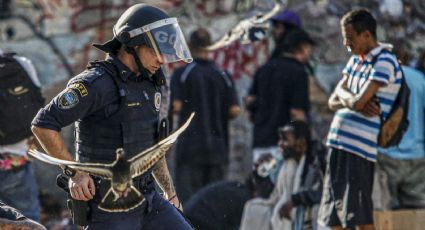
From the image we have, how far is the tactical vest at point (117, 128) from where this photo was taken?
7.05m

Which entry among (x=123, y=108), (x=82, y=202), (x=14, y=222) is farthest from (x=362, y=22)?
(x=14, y=222)

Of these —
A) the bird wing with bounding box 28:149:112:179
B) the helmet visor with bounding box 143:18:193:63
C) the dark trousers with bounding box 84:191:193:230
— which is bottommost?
the dark trousers with bounding box 84:191:193:230

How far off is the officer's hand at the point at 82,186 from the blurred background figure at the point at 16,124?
2.89 meters

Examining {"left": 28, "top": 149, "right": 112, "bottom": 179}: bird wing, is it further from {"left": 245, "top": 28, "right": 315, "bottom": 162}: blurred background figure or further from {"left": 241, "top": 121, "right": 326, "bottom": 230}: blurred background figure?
{"left": 245, "top": 28, "right": 315, "bottom": 162}: blurred background figure

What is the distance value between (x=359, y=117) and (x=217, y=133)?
3.27 meters

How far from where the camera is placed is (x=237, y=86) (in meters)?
13.6

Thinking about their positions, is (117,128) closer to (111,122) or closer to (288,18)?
(111,122)

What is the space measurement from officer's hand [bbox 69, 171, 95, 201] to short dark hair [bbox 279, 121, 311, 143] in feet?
14.9

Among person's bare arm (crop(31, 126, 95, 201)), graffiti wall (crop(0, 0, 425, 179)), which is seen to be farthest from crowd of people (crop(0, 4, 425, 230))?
graffiti wall (crop(0, 0, 425, 179))

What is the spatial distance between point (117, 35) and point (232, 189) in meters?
3.87

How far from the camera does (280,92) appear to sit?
38.8 ft

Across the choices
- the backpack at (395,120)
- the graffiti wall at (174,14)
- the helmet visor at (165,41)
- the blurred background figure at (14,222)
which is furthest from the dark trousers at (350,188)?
the graffiti wall at (174,14)

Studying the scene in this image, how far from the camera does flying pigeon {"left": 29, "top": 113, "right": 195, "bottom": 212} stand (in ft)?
21.5

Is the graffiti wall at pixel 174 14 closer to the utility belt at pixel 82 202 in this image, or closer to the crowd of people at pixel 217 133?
Result: the crowd of people at pixel 217 133
